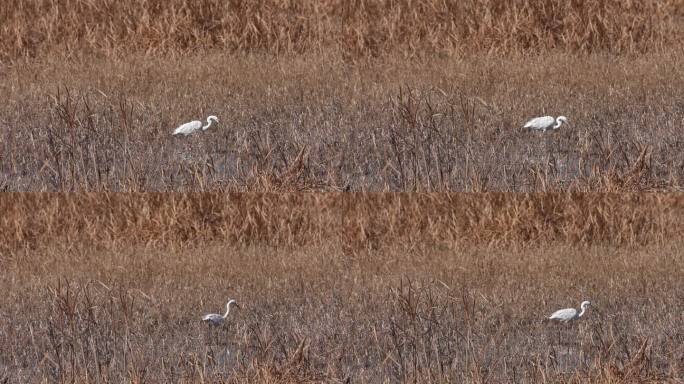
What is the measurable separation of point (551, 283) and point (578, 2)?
317 cm

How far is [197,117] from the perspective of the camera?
44.8 ft

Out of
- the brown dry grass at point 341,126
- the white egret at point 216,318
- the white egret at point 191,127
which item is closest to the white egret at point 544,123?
the brown dry grass at point 341,126

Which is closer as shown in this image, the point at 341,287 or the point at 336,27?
the point at 341,287

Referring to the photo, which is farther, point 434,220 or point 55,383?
point 434,220

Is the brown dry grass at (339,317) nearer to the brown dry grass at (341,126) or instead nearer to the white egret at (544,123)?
the brown dry grass at (341,126)

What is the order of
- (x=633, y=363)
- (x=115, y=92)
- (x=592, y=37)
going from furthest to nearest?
(x=592, y=37) → (x=115, y=92) → (x=633, y=363)

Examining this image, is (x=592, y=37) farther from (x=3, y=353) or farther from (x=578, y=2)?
(x=3, y=353)

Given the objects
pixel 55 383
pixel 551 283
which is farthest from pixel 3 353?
pixel 551 283

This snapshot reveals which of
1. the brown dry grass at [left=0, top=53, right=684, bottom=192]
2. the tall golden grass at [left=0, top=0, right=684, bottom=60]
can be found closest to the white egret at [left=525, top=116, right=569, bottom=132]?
the brown dry grass at [left=0, top=53, right=684, bottom=192]

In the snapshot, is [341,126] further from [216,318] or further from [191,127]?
[216,318]

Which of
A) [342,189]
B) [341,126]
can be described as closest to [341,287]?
[342,189]

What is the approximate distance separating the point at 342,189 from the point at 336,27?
2.71m

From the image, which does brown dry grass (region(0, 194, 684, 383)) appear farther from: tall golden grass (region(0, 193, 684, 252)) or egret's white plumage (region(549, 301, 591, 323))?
egret's white plumage (region(549, 301, 591, 323))

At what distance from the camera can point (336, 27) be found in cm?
1501
